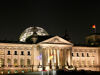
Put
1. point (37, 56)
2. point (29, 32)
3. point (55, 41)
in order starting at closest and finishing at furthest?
point (37, 56) → point (55, 41) → point (29, 32)

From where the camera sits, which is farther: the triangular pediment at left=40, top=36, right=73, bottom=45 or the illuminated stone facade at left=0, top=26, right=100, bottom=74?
the triangular pediment at left=40, top=36, right=73, bottom=45

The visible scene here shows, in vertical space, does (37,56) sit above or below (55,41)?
below

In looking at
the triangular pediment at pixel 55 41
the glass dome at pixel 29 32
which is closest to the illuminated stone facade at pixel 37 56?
the triangular pediment at pixel 55 41

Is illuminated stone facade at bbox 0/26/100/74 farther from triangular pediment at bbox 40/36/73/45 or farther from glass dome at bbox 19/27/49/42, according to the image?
glass dome at bbox 19/27/49/42

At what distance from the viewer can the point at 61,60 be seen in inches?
3521

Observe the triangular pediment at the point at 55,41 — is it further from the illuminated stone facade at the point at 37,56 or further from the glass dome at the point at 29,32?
the glass dome at the point at 29,32

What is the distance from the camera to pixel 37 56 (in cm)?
8706

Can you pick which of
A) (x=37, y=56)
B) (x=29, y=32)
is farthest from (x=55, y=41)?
(x=29, y=32)

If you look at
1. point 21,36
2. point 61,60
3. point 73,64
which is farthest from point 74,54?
point 21,36

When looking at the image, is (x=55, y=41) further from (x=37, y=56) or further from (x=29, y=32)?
(x=29, y=32)

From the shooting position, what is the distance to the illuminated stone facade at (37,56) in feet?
278

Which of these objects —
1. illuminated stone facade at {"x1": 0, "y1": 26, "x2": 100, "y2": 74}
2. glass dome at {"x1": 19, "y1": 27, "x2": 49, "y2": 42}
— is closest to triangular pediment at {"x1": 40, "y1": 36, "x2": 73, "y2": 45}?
illuminated stone facade at {"x1": 0, "y1": 26, "x2": 100, "y2": 74}

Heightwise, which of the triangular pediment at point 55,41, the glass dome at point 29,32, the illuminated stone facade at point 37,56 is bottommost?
the illuminated stone facade at point 37,56

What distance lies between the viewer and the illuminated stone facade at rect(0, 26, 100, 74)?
84.7 meters
